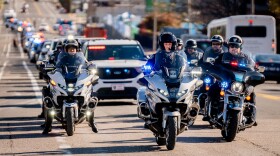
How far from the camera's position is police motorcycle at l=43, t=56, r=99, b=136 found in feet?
56.2

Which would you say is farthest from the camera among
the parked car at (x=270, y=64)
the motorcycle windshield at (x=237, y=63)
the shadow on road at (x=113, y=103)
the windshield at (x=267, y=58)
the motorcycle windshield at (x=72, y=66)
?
the windshield at (x=267, y=58)

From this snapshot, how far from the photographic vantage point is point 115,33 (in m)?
133

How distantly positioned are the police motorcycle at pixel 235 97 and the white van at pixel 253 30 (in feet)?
101

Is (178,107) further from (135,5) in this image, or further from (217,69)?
(135,5)

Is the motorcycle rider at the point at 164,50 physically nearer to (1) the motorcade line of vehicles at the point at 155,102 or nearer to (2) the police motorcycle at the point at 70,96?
(1) the motorcade line of vehicles at the point at 155,102

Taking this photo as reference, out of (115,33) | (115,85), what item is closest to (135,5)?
(115,33)

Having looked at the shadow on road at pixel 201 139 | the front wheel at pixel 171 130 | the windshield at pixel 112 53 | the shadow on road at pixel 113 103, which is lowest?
the shadow on road at pixel 113 103

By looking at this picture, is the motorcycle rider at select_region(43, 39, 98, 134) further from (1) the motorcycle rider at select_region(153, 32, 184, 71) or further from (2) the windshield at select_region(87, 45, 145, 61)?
(2) the windshield at select_region(87, 45, 145, 61)

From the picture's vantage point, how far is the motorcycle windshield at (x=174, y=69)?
1505 centimetres

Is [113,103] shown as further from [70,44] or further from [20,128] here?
[70,44]

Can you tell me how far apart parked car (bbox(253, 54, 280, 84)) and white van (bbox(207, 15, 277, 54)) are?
473cm

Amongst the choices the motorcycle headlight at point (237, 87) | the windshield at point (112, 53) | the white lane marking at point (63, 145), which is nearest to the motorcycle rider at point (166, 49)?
the motorcycle headlight at point (237, 87)

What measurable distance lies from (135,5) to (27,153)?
178 metres

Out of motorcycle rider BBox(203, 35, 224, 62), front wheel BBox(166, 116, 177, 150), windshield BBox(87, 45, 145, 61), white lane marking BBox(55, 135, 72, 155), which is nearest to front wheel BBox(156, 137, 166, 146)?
front wheel BBox(166, 116, 177, 150)
